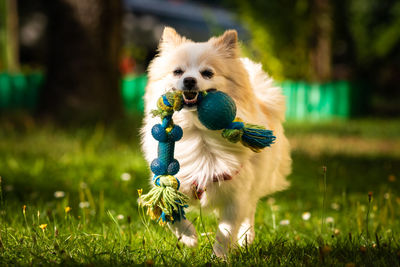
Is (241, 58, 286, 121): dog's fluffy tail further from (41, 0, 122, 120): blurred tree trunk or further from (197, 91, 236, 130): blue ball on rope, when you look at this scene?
(41, 0, 122, 120): blurred tree trunk

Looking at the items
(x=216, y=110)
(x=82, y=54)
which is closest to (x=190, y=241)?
(x=216, y=110)

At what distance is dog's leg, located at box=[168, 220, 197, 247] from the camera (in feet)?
8.16

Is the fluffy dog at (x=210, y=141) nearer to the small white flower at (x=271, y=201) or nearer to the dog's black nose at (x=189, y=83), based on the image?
the dog's black nose at (x=189, y=83)

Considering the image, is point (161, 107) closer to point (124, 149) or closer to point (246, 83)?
point (246, 83)

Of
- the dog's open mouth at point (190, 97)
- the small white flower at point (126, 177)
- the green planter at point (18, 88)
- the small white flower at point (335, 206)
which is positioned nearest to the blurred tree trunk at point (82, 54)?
the small white flower at point (126, 177)

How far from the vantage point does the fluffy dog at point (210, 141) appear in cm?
245

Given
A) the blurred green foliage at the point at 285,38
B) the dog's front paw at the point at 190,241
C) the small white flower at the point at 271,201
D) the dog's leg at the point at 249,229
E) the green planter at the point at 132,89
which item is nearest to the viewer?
the dog's front paw at the point at 190,241

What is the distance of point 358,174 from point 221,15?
17.7 meters

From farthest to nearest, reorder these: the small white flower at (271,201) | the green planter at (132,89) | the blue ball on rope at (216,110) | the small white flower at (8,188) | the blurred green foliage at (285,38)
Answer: the green planter at (132,89) < the blurred green foliage at (285,38) < the small white flower at (271,201) < the small white flower at (8,188) < the blue ball on rope at (216,110)

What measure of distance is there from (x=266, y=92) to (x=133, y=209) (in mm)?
1400

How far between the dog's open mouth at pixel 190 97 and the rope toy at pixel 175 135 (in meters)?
0.02

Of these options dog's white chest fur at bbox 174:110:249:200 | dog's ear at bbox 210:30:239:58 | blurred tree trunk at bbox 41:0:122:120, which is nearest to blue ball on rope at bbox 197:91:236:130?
dog's white chest fur at bbox 174:110:249:200

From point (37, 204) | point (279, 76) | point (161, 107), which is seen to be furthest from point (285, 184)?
point (279, 76)

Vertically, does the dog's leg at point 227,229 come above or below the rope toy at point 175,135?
below
